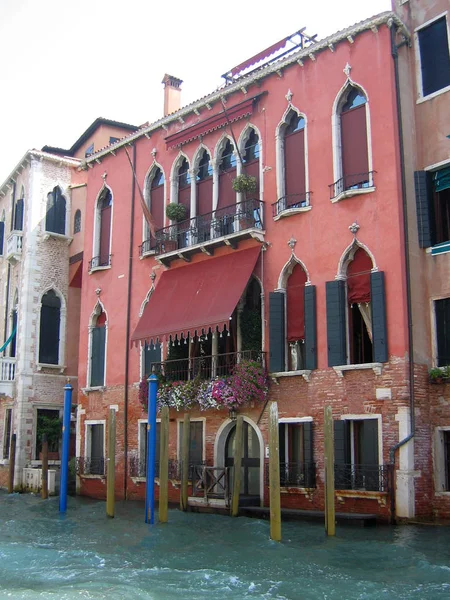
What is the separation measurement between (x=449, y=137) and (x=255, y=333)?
5049 millimetres

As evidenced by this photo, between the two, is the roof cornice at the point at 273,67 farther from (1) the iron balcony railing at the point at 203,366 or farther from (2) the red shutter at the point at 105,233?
(1) the iron balcony railing at the point at 203,366

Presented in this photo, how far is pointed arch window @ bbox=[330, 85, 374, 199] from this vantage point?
14375 mm

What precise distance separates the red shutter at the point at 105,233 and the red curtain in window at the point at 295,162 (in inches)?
240

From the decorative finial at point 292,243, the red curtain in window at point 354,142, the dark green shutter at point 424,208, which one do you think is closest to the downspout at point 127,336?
the decorative finial at point 292,243

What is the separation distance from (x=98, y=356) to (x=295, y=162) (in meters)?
7.32

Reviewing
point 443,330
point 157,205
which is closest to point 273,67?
point 157,205

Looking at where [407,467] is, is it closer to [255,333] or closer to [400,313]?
[400,313]

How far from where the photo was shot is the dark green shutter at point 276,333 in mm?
15055

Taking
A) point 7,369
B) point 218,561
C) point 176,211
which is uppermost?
point 176,211

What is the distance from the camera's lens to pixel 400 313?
13.3 m

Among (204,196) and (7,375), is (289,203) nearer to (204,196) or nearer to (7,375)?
(204,196)

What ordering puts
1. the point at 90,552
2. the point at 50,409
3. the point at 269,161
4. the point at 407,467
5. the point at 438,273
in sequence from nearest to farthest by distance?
the point at 90,552 → the point at 407,467 → the point at 438,273 → the point at 269,161 → the point at 50,409

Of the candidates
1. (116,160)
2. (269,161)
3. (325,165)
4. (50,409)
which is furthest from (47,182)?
(325,165)

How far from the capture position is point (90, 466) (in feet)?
62.6
